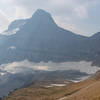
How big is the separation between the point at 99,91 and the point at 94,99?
17127 millimetres

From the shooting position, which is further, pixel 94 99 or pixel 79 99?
pixel 79 99

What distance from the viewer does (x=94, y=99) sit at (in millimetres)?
75188

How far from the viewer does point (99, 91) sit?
9169 centimetres

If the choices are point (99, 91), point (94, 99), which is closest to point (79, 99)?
point (99, 91)

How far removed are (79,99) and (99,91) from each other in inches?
307

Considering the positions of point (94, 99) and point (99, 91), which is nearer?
point (94, 99)

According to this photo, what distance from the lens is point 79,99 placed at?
90.1m

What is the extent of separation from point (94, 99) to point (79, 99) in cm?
1543

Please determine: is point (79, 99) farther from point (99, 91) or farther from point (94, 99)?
point (94, 99)
